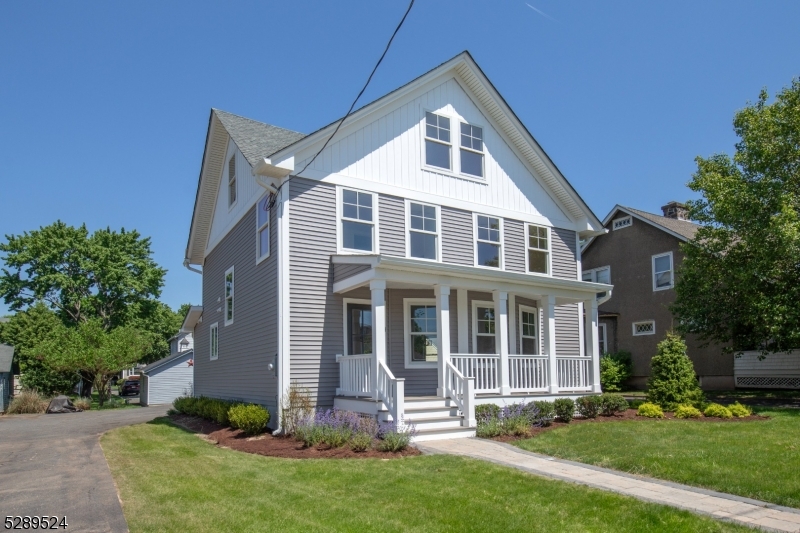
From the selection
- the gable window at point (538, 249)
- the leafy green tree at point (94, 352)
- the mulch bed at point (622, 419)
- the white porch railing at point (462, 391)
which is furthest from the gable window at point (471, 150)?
the leafy green tree at point (94, 352)

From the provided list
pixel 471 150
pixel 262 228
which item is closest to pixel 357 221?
pixel 262 228

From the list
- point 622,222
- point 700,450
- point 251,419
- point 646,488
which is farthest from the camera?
point 622,222

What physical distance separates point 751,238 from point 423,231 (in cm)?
996

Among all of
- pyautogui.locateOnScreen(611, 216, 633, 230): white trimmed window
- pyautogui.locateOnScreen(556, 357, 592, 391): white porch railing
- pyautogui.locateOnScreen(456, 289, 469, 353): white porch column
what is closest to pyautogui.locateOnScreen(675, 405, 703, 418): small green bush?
pyautogui.locateOnScreen(556, 357, 592, 391): white porch railing

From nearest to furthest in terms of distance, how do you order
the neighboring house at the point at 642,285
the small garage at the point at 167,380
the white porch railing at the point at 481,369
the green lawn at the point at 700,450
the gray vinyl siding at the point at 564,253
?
1. the green lawn at the point at 700,450
2. the white porch railing at the point at 481,369
3. the gray vinyl siding at the point at 564,253
4. the neighboring house at the point at 642,285
5. the small garage at the point at 167,380

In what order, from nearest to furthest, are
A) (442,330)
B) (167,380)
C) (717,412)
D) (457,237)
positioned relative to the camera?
(442,330), (717,412), (457,237), (167,380)

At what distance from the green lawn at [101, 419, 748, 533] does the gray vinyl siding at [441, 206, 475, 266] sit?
6831 mm

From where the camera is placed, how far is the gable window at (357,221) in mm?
14148

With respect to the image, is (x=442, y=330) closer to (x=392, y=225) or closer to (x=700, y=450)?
(x=392, y=225)

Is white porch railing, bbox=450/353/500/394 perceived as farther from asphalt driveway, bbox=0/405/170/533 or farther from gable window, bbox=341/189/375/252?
asphalt driveway, bbox=0/405/170/533

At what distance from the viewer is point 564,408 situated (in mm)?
13531

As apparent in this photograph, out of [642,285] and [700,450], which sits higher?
[642,285]

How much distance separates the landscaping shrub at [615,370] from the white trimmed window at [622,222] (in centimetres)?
567

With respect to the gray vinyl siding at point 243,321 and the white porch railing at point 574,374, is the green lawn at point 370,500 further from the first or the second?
the white porch railing at point 574,374
